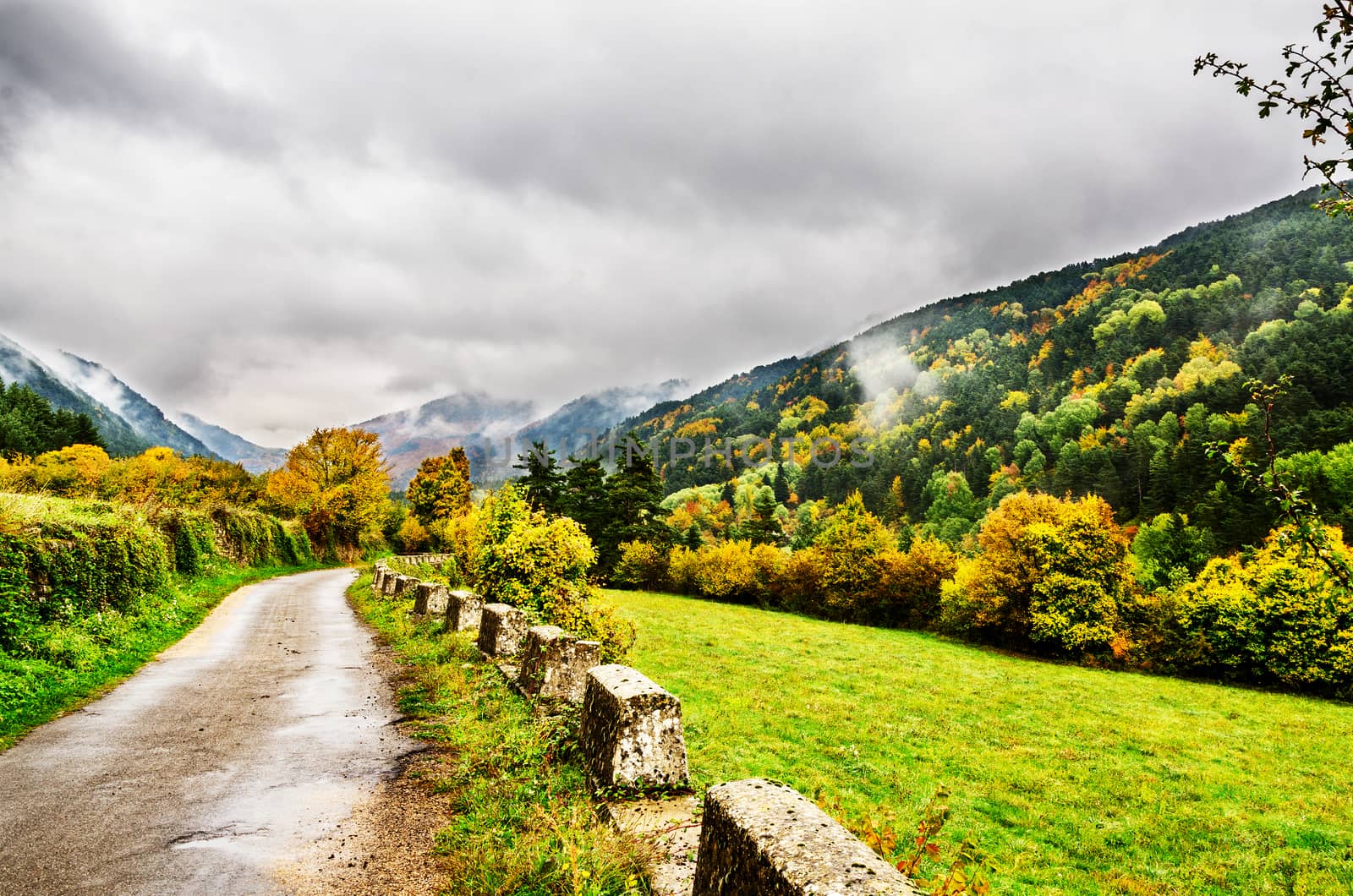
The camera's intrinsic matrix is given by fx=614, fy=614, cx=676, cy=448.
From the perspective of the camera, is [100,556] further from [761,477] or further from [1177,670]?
[761,477]

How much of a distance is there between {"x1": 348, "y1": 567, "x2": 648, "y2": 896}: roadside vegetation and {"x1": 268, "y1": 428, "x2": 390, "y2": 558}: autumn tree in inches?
1607

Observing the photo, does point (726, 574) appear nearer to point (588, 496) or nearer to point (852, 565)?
point (852, 565)

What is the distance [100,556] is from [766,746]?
14.9 m

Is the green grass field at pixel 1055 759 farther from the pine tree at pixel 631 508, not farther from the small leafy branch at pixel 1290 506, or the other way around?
the pine tree at pixel 631 508

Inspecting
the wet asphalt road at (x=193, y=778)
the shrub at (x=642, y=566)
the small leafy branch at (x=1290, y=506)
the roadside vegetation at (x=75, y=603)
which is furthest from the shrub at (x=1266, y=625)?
the roadside vegetation at (x=75, y=603)

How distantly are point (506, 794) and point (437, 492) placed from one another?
51.4 m

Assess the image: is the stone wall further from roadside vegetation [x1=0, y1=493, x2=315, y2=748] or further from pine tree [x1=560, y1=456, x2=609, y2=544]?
pine tree [x1=560, y1=456, x2=609, y2=544]

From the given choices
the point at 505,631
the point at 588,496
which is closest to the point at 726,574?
the point at 588,496

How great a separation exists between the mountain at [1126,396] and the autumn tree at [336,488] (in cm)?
6914

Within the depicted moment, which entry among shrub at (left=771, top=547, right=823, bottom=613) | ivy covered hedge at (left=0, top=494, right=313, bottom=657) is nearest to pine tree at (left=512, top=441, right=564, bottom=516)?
shrub at (left=771, top=547, right=823, bottom=613)

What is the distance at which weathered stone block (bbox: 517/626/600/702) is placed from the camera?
8297 mm

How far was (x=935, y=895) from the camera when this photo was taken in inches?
120

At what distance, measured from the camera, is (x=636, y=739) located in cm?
574

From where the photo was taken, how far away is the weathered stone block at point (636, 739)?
225 inches
